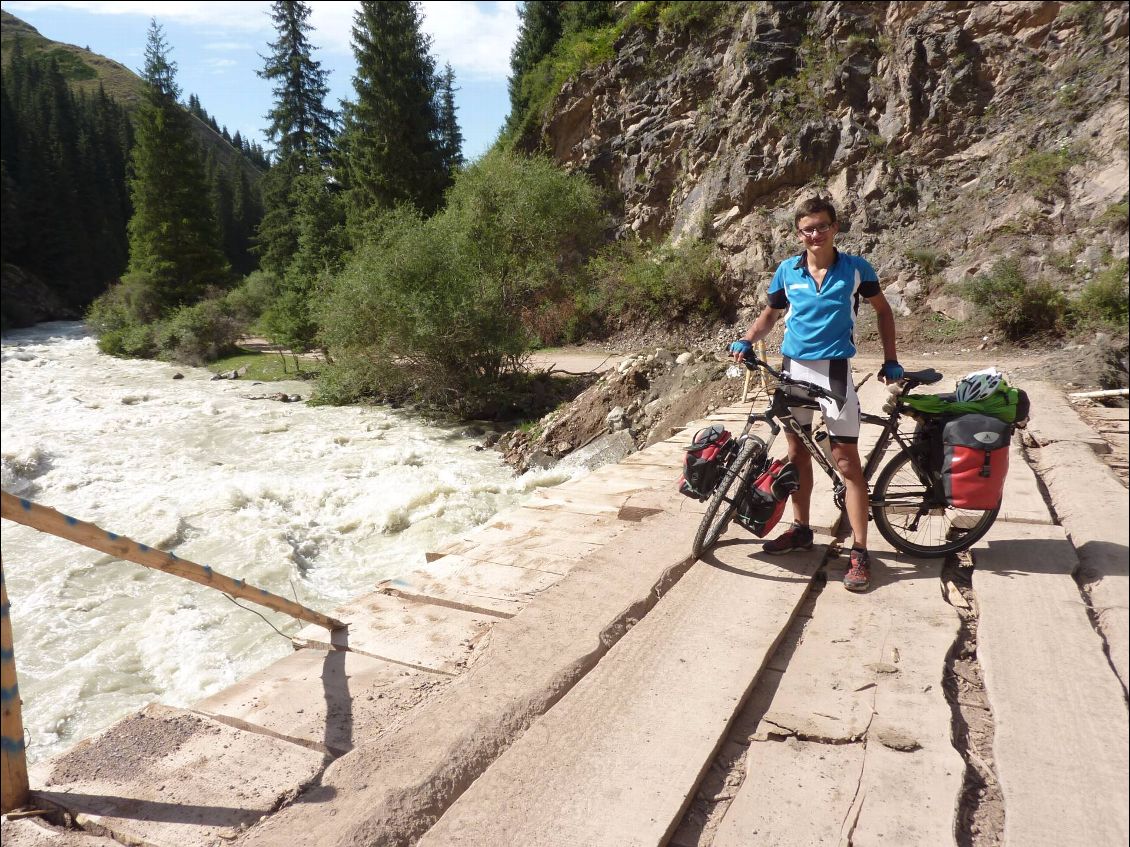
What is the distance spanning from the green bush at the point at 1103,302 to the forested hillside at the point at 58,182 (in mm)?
32848

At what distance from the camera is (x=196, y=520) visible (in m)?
8.92

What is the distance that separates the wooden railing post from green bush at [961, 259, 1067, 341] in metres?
14.3

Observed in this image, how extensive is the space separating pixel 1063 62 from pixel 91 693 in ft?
64.6

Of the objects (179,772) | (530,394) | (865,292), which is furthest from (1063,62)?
(179,772)

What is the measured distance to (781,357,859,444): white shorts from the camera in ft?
11.2

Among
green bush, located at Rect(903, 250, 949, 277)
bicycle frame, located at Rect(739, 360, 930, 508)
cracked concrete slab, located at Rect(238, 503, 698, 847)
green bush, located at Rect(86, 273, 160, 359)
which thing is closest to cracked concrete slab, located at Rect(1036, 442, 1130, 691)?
bicycle frame, located at Rect(739, 360, 930, 508)

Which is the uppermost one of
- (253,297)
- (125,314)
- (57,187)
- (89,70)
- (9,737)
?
(89,70)

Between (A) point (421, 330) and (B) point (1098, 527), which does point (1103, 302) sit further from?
(B) point (1098, 527)

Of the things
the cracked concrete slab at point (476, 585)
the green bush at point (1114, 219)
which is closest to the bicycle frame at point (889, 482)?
the cracked concrete slab at point (476, 585)

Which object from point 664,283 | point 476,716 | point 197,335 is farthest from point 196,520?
point 197,335

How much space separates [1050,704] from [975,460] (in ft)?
3.95

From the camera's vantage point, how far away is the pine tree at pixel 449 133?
102 ft

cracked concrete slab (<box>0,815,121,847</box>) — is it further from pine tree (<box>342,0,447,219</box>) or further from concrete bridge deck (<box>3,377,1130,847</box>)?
pine tree (<box>342,0,447,219</box>)

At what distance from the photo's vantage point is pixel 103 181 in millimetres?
44625
